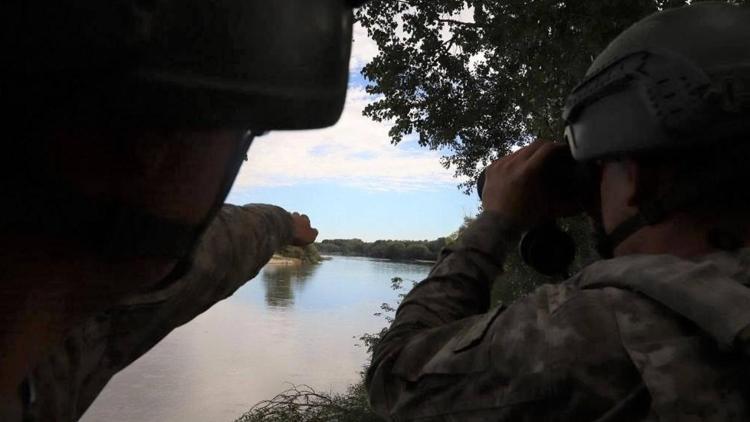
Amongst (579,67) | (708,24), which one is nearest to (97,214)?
(708,24)

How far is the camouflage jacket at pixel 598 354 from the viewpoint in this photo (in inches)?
44.4

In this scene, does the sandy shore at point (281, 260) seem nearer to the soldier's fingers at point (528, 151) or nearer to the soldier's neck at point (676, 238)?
the soldier's fingers at point (528, 151)

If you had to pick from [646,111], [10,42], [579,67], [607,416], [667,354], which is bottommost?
[607,416]

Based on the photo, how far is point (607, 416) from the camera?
120 centimetres

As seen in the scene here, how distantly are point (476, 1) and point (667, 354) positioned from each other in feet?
18.9

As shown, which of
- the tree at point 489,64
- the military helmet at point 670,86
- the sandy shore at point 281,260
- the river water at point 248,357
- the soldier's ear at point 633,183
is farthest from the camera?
the river water at point 248,357

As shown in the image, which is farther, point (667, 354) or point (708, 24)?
point (708, 24)

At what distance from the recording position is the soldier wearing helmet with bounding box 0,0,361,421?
0.45m

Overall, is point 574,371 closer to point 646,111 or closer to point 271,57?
point 646,111

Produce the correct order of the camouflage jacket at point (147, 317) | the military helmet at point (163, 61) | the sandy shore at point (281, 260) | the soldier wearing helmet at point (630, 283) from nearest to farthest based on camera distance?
the military helmet at point (163, 61), the camouflage jacket at point (147, 317), the soldier wearing helmet at point (630, 283), the sandy shore at point (281, 260)

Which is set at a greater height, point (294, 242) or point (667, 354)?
point (294, 242)

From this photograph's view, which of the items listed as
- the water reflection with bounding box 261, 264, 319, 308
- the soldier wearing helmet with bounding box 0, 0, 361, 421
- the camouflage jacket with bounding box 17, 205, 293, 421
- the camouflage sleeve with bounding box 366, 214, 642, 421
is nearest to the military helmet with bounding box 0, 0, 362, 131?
the soldier wearing helmet with bounding box 0, 0, 361, 421

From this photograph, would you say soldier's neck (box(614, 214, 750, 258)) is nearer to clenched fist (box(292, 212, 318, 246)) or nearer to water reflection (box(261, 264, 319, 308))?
clenched fist (box(292, 212, 318, 246))

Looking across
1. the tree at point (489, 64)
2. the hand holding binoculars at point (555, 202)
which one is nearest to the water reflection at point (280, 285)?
the tree at point (489, 64)
